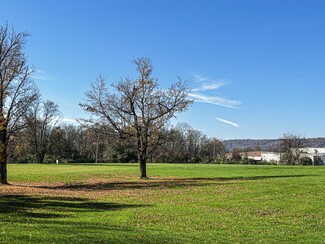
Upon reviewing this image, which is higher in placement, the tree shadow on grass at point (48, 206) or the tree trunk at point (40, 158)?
the tree trunk at point (40, 158)

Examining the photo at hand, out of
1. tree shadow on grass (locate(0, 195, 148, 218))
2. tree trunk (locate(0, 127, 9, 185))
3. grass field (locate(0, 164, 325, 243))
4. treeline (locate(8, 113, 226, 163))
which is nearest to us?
grass field (locate(0, 164, 325, 243))

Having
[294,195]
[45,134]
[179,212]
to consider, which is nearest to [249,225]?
[179,212]

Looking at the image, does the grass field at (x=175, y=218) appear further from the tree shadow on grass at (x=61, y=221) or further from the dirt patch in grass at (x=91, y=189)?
the dirt patch in grass at (x=91, y=189)

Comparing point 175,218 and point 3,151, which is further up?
point 3,151

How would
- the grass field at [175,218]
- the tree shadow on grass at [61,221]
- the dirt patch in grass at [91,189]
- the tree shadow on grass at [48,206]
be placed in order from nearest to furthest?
the tree shadow on grass at [61,221], the grass field at [175,218], the tree shadow on grass at [48,206], the dirt patch in grass at [91,189]

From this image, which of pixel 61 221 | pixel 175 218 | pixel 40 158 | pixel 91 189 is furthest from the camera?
pixel 40 158

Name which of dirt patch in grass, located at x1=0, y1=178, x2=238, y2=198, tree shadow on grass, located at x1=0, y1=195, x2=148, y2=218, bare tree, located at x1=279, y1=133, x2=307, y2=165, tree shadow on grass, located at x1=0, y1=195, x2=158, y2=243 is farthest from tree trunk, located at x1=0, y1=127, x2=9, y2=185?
bare tree, located at x1=279, y1=133, x2=307, y2=165

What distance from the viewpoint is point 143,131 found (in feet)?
131

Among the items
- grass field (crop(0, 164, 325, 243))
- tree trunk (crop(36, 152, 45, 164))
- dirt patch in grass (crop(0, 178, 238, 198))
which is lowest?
dirt patch in grass (crop(0, 178, 238, 198))

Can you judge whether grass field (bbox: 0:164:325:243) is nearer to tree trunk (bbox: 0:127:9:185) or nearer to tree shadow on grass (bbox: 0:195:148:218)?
tree shadow on grass (bbox: 0:195:148:218)

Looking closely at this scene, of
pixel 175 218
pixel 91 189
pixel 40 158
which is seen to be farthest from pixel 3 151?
pixel 40 158

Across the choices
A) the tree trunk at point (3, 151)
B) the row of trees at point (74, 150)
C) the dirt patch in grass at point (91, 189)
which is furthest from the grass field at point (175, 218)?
the row of trees at point (74, 150)

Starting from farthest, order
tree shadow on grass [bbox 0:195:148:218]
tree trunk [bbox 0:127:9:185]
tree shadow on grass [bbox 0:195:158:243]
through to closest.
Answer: tree trunk [bbox 0:127:9:185] < tree shadow on grass [bbox 0:195:148:218] < tree shadow on grass [bbox 0:195:158:243]

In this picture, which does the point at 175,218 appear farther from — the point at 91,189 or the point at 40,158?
the point at 40,158
